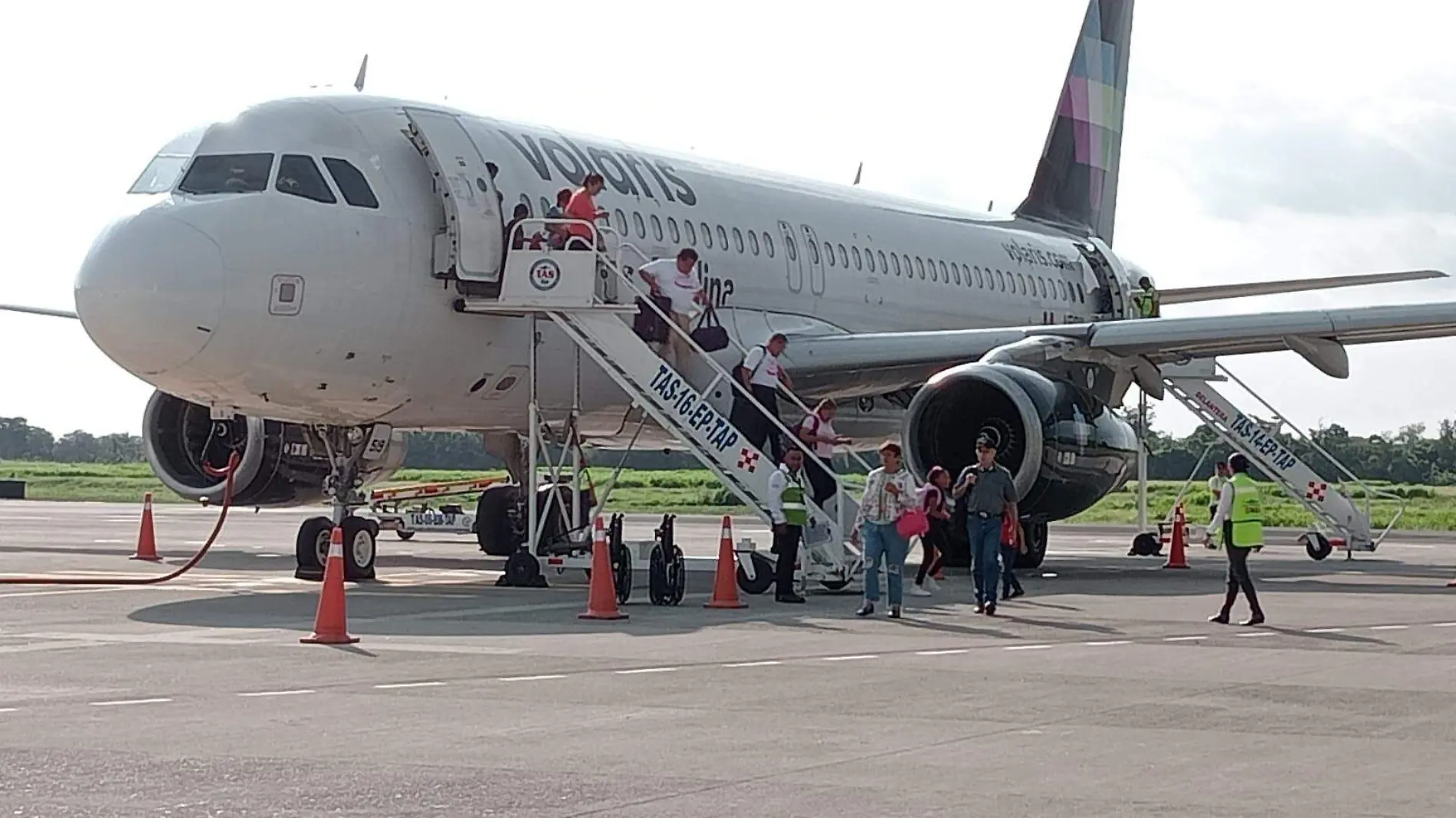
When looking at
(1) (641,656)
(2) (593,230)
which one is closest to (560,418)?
(2) (593,230)

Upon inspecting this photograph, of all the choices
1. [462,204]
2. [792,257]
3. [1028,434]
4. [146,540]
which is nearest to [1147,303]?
[792,257]

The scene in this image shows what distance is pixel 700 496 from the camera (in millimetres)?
54594

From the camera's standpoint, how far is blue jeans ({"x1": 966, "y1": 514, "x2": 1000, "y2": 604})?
16.4 m

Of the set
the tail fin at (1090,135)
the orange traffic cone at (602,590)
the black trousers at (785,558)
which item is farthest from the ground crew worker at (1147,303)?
the orange traffic cone at (602,590)

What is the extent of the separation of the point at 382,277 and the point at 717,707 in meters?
8.39

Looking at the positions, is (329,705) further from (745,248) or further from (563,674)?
(745,248)

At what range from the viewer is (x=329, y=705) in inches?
408

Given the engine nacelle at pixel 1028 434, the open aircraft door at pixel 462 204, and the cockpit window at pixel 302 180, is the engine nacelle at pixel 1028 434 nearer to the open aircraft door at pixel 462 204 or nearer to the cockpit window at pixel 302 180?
the open aircraft door at pixel 462 204

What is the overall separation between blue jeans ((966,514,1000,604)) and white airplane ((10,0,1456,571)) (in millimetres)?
3434

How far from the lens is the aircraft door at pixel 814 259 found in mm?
24250

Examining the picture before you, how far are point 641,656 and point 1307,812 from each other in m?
5.85

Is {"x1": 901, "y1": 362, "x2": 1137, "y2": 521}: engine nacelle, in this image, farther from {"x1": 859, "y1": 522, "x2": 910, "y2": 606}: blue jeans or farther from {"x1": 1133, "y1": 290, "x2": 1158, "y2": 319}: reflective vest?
{"x1": 1133, "y1": 290, "x2": 1158, "y2": 319}: reflective vest

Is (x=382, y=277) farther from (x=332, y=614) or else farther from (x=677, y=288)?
(x=332, y=614)

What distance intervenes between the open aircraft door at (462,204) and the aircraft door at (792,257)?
5.47 meters
